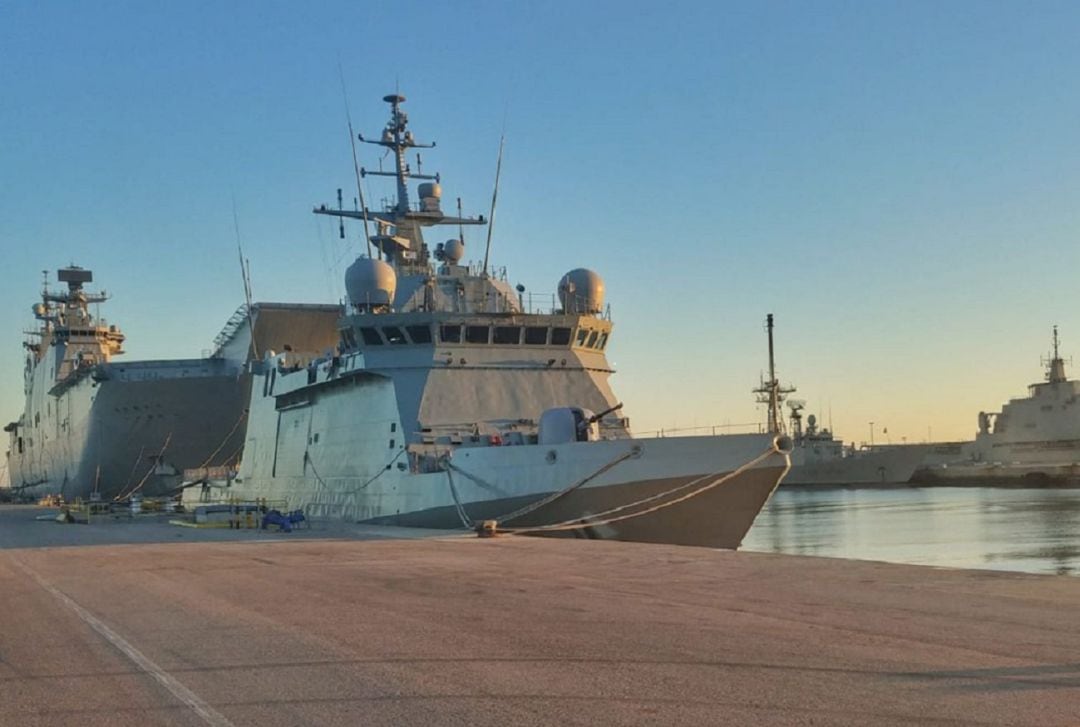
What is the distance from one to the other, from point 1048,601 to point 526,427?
14598 millimetres

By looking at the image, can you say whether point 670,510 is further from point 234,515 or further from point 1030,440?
point 1030,440

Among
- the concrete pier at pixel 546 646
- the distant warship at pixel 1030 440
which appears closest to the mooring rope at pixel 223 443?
the concrete pier at pixel 546 646

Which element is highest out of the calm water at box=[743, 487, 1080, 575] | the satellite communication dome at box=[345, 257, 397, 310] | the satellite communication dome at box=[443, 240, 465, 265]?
the satellite communication dome at box=[443, 240, 465, 265]

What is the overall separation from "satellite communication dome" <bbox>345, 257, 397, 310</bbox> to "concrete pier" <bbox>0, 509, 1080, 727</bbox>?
41.4 ft

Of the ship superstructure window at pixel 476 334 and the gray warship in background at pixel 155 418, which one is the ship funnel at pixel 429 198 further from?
the gray warship in background at pixel 155 418

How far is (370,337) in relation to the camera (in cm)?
2377

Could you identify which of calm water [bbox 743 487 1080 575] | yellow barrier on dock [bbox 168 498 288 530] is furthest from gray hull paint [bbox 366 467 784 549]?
yellow barrier on dock [bbox 168 498 288 530]

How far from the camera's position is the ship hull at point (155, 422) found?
56406 mm

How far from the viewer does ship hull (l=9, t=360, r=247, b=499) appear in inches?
2221

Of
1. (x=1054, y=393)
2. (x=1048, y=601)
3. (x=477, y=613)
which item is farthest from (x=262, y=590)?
(x=1054, y=393)

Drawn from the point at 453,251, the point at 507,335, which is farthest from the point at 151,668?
the point at 453,251

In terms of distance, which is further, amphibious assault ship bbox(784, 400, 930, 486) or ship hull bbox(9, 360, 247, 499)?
amphibious assault ship bbox(784, 400, 930, 486)

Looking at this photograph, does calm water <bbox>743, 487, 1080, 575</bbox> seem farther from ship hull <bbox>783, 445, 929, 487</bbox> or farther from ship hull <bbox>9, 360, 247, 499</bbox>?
ship hull <bbox>9, 360, 247, 499</bbox>

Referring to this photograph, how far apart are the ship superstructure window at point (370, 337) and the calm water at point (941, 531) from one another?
480 inches
